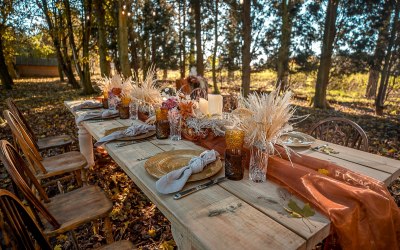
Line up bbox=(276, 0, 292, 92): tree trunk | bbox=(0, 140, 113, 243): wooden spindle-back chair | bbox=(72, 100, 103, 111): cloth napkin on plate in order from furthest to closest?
bbox=(276, 0, 292, 92): tree trunk < bbox=(72, 100, 103, 111): cloth napkin on plate < bbox=(0, 140, 113, 243): wooden spindle-back chair

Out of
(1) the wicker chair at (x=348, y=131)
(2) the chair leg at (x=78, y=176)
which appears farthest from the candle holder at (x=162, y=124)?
(1) the wicker chair at (x=348, y=131)

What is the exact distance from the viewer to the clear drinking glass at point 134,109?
2.39m

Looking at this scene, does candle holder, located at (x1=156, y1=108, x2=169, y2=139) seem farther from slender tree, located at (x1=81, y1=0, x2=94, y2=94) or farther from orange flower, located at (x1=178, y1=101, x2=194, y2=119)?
slender tree, located at (x1=81, y1=0, x2=94, y2=94)

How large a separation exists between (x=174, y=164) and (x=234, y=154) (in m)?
0.34

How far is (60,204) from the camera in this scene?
1.62 m

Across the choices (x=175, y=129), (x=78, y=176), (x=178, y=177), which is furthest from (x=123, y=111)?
(x=178, y=177)

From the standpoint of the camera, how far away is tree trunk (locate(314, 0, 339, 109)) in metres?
7.23

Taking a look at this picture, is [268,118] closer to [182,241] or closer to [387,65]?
[182,241]

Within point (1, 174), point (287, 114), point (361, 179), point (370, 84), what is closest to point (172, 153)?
point (287, 114)

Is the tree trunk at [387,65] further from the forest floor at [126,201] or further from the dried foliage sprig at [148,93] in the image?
the dried foliage sprig at [148,93]

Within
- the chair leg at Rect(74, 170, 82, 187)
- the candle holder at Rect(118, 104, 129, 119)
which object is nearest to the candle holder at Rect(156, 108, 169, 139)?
the candle holder at Rect(118, 104, 129, 119)

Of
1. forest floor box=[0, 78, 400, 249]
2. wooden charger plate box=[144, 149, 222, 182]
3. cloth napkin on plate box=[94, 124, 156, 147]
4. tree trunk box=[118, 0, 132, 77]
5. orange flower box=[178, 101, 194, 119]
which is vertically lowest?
forest floor box=[0, 78, 400, 249]

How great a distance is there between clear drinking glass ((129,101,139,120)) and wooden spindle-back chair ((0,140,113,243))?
856 millimetres

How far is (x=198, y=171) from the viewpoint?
1.14 meters
